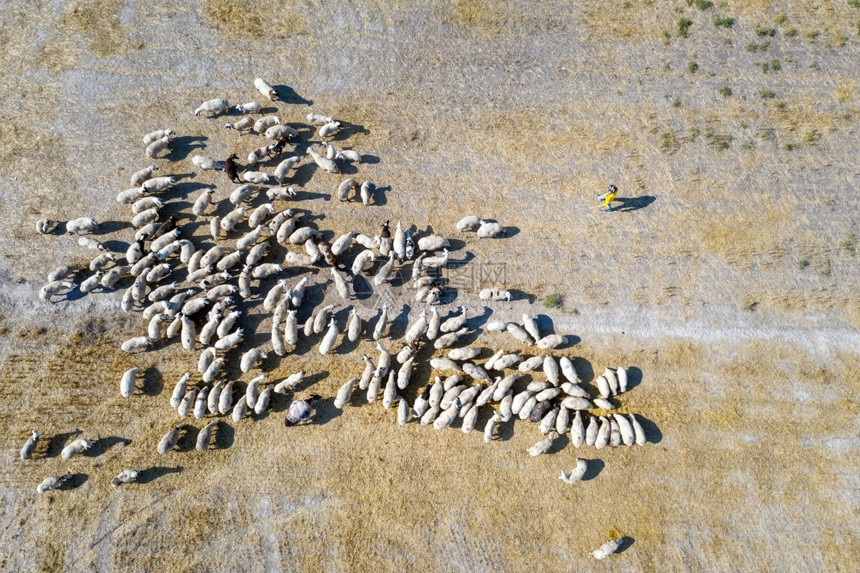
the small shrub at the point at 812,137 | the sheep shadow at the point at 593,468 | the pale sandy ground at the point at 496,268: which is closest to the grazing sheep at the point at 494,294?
the pale sandy ground at the point at 496,268

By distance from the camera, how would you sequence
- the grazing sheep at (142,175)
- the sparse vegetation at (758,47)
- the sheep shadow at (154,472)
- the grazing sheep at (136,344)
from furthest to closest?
1. the sparse vegetation at (758,47)
2. the grazing sheep at (142,175)
3. the grazing sheep at (136,344)
4. the sheep shadow at (154,472)

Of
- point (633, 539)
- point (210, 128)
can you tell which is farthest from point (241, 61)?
point (633, 539)

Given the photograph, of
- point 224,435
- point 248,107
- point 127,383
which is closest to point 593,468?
point 224,435

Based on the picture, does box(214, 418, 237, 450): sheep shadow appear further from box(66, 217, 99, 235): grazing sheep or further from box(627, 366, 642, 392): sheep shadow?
box(627, 366, 642, 392): sheep shadow

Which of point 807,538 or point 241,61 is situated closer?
point 807,538

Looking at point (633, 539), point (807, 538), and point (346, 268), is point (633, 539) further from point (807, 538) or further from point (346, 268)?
point (346, 268)

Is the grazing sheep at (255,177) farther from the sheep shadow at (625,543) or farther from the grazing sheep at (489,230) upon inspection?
the sheep shadow at (625,543)
